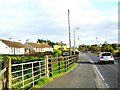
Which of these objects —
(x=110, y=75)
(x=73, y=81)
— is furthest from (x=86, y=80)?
(x=110, y=75)

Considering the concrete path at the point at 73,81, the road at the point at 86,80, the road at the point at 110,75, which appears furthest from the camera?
the road at the point at 110,75

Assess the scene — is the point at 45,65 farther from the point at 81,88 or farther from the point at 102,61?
the point at 102,61

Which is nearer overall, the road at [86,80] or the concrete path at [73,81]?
the concrete path at [73,81]

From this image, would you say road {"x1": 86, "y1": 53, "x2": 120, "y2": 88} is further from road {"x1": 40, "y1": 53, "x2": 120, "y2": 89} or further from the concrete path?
the concrete path

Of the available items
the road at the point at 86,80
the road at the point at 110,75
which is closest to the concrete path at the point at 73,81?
the road at the point at 86,80

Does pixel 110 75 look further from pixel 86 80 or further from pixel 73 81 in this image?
pixel 73 81

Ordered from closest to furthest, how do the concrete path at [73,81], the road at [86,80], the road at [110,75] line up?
the concrete path at [73,81] → the road at [86,80] → the road at [110,75]

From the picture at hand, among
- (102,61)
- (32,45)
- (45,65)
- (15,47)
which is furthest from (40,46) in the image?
(45,65)

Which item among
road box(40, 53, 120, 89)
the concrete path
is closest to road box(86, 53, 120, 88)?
road box(40, 53, 120, 89)

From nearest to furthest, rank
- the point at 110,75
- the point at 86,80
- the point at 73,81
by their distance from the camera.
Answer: the point at 73,81
the point at 86,80
the point at 110,75

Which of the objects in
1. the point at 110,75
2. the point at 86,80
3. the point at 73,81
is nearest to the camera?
the point at 73,81

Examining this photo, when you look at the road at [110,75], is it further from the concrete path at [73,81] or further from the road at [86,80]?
the concrete path at [73,81]

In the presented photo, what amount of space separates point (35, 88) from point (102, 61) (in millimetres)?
28953

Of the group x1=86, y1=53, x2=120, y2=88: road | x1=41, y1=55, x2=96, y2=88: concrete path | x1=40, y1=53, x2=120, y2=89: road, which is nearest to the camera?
x1=41, y1=55, x2=96, y2=88: concrete path
